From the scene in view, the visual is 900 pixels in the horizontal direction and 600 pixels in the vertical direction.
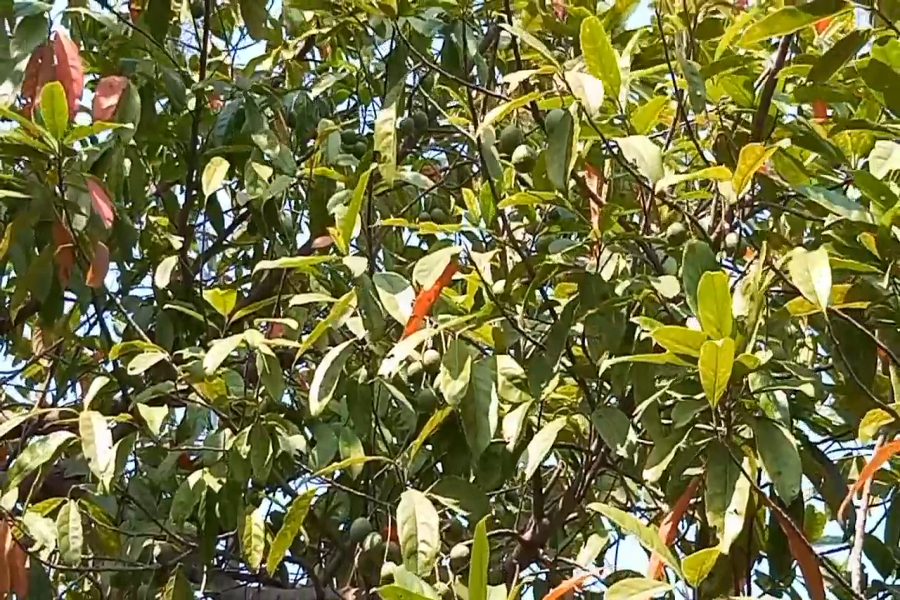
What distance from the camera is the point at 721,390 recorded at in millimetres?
1074

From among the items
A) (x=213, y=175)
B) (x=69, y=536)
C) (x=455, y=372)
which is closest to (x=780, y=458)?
(x=455, y=372)

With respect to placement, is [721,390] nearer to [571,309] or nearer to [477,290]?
[571,309]

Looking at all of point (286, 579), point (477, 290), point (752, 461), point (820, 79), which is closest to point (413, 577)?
point (752, 461)

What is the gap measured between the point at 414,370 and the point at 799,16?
639 millimetres

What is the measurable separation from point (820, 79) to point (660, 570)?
1.80 ft

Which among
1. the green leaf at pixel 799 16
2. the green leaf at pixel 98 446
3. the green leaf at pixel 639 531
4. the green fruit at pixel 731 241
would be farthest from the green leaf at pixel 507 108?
the green leaf at pixel 98 446

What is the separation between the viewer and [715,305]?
110 centimetres

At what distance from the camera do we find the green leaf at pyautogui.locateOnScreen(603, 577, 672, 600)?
99 cm

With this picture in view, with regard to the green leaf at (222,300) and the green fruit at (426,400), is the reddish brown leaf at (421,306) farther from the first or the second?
the green leaf at (222,300)

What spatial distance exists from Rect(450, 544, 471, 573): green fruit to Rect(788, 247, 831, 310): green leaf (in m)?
0.52

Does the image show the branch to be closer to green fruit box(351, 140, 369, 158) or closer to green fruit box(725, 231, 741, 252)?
green fruit box(725, 231, 741, 252)

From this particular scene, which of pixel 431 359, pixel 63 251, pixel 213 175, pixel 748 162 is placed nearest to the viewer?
pixel 748 162

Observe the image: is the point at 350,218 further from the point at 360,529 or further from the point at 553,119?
the point at 360,529

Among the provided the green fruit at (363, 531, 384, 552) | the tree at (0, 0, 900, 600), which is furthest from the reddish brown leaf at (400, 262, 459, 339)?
the green fruit at (363, 531, 384, 552)
